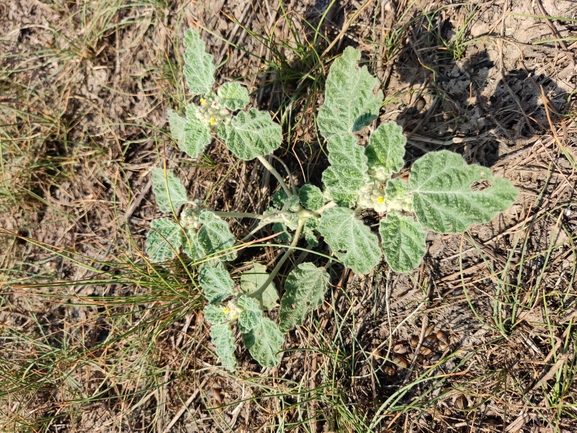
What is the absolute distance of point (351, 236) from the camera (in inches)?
87.5

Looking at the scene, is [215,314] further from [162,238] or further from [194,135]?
[194,135]

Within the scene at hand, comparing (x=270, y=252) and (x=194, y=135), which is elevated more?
(x=194, y=135)

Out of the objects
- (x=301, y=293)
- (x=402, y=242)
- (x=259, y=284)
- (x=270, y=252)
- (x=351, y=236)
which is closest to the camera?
(x=402, y=242)

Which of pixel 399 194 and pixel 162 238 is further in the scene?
pixel 162 238

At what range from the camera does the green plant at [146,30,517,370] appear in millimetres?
2000

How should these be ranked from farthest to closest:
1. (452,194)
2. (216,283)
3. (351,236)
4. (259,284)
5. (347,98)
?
(259,284)
(216,283)
(347,98)
(351,236)
(452,194)

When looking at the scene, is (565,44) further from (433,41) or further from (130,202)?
(130,202)

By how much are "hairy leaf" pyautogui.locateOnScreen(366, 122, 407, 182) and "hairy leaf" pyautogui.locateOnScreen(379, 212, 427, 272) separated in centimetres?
21

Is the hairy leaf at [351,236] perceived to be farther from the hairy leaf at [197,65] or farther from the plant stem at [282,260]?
the hairy leaf at [197,65]

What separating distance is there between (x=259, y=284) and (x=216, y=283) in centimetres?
38

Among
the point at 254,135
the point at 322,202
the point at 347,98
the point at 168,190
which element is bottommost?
the point at 168,190

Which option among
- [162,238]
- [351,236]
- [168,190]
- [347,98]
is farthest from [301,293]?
[347,98]

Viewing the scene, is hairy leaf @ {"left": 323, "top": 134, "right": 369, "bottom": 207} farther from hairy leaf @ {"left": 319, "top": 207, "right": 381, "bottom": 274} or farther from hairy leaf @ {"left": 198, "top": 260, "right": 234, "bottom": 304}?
hairy leaf @ {"left": 198, "top": 260, "right": 234, "bottom": 304}

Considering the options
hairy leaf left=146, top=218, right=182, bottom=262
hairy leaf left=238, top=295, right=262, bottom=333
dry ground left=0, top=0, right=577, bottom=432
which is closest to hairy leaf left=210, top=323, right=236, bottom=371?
hairy leaf left=238, top=295, right=262, bottom=333
